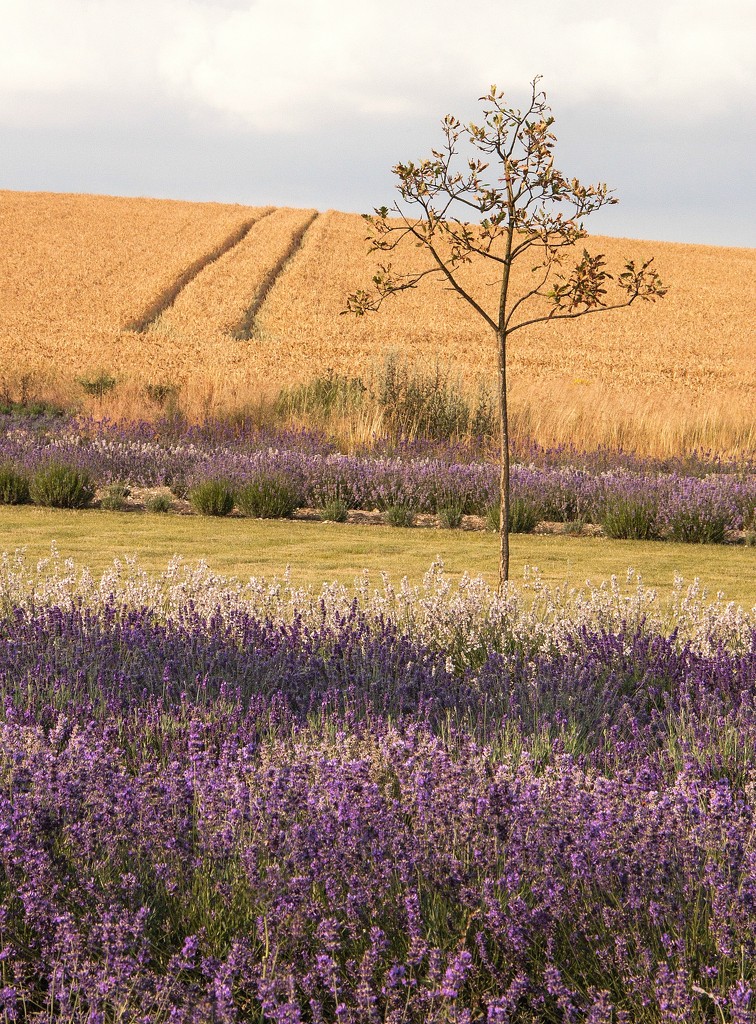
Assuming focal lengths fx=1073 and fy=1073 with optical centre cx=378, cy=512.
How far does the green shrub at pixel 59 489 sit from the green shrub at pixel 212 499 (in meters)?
1.25

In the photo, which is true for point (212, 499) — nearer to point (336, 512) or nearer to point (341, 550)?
point (336, 512)

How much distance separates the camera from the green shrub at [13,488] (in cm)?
1175

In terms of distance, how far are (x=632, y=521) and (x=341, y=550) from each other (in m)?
3.07

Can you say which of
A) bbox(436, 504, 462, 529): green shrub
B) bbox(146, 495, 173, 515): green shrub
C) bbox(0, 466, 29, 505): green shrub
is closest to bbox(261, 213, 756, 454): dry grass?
bbox(436, 504, 462, 529): green shrub

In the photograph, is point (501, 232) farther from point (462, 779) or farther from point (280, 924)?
point (280, 924)

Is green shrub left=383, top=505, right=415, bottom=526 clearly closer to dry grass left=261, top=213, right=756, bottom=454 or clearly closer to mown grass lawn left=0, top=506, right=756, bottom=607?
mown grass lawn left=0, top=506, right=756, bottom=607

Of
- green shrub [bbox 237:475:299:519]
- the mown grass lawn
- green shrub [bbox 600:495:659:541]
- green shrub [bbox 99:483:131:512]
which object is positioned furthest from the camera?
green shrub [bbox 99:483:131:512]

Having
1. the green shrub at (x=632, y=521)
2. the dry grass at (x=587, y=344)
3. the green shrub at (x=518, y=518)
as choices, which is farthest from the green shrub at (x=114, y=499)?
the green shrub at (x=632, y=521)

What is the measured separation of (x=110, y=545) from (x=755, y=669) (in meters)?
5.99

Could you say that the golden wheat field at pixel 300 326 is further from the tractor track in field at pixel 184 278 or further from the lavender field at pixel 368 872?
the lavender field at pixel 368 872

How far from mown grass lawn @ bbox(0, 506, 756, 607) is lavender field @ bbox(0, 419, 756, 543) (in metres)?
0.48

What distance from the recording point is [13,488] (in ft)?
38.6

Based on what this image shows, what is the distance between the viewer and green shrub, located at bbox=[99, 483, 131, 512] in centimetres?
1144

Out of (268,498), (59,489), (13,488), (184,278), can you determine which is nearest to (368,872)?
(268,498)
